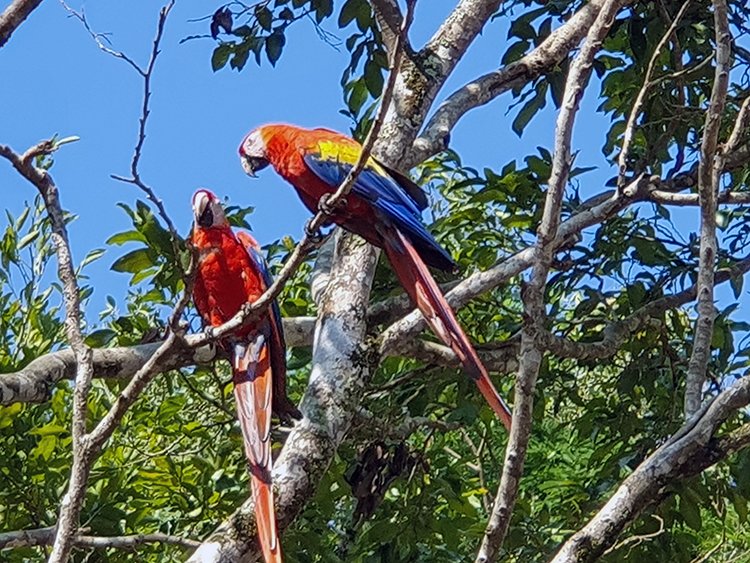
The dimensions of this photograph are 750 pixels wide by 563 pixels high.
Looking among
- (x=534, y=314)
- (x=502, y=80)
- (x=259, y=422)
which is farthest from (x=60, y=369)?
(x=502, y=80)

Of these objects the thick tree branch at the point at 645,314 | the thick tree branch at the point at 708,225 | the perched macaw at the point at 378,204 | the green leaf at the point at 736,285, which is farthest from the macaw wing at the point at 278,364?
the green leaf at the point at 736,285

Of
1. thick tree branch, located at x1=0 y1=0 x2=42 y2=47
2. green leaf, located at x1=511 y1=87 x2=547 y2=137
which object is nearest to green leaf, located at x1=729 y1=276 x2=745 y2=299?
green leaf, located at x1=511 y1=87 x2=547 y2=137

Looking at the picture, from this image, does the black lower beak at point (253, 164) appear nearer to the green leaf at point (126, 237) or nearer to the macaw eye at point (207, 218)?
the macaw eye at point (207, 218)

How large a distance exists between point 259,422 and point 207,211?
2.94ft

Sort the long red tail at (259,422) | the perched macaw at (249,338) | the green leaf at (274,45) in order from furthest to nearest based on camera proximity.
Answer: the green leaf at (274,45) → the perched macaw at (249,338) → the long red tail at (259,422)

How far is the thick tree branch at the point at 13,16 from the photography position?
1.43 metres

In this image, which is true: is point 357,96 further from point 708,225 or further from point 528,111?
point 708,225

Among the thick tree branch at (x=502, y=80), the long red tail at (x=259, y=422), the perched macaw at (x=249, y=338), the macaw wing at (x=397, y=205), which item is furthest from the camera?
the thick tree branch at (x=502, y=80)

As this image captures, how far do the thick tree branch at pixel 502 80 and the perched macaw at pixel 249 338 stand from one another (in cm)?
56

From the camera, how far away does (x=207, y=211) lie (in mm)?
3191

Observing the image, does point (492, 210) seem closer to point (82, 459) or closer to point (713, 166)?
point (713, 166)

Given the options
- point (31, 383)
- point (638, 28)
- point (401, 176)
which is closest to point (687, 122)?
point (638, 28)

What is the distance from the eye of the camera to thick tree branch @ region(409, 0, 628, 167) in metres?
2.79

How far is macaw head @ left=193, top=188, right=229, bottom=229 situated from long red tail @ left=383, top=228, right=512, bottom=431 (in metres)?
0.69
